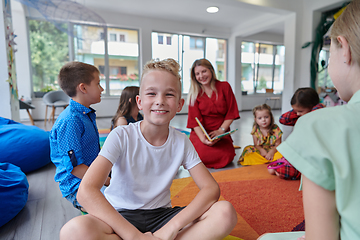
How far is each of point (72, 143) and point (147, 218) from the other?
24.0 inches

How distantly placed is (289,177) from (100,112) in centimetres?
589

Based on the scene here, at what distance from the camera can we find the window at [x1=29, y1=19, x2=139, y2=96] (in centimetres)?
621

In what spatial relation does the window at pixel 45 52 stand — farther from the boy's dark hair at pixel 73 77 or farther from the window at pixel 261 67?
the window at pixel 261 67

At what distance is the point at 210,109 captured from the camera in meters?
2.68

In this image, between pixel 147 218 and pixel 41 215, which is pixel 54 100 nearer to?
pixel 41 215

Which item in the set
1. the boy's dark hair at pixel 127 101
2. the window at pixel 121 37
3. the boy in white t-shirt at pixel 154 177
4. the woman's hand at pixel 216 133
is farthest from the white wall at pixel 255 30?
the boy in white t-shirt at pixel 154 177

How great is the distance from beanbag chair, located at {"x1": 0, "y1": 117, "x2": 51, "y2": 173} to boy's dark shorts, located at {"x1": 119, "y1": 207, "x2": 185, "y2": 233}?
1680mm

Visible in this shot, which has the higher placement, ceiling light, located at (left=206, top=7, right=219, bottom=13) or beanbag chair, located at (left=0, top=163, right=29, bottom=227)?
ceiling light, located at (left=206, top=7, right=219, bottom=13)

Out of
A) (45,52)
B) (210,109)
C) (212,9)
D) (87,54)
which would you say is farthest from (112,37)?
(210,109)

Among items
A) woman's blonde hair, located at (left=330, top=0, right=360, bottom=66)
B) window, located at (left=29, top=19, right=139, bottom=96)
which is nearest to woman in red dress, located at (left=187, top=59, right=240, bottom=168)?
woman's blonde hair, located at (left=330, top=0, right=360, bottom=66)

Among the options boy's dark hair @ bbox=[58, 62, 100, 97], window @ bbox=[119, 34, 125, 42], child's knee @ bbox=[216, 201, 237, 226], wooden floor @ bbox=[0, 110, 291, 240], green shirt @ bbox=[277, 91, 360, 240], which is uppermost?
window @ bbox=[119, 34, 125, 42]

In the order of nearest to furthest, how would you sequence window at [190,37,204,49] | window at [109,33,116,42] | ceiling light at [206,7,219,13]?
1. ceiling light at [206,7,219,13]
2. window at [109,33,116,42]
3. window at [190,37,204,49]

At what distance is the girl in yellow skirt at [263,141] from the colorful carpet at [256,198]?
0.24m

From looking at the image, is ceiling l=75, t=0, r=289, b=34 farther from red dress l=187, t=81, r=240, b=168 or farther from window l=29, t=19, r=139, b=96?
red dress l=187, t=81, r=240, b=168
